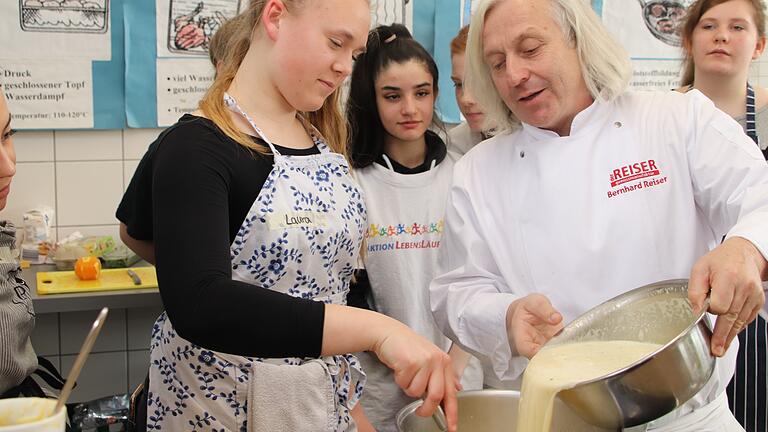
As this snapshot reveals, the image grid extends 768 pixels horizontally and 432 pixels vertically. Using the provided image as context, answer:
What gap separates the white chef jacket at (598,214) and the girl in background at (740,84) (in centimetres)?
85

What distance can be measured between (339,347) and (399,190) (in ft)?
3.49

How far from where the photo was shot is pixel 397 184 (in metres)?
2.04

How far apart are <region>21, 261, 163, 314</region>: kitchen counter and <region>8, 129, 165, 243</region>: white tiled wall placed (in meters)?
0.50

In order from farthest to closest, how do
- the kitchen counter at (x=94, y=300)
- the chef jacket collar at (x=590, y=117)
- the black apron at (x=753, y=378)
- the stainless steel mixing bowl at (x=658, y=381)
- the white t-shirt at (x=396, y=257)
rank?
the kitchen counter at (x=94, y=300), the black apron at (x=753, y=378), the white t-shirt at (x=396, y=257), the chef jacket collar at (x=590, y=117), the stainless steel mixing bowl at (x=658, y=381)

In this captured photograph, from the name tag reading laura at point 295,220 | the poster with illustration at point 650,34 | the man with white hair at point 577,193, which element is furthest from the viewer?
the poster with illustration at point 650,34

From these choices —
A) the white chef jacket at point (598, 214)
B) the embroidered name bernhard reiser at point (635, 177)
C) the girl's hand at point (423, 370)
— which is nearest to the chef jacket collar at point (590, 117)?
the white chef jacket at point (598, 214)

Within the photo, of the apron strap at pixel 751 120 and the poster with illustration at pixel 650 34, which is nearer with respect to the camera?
the apron strap at pixel 751 120

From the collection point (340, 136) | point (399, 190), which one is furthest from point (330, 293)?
point (399, 190)

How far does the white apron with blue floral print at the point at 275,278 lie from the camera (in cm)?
123

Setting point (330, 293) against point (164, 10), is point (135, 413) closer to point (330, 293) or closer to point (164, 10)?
point (330, 293)

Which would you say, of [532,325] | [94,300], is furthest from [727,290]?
[94,300]

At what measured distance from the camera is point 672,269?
1.43m

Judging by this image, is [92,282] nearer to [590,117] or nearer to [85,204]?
[85,204]

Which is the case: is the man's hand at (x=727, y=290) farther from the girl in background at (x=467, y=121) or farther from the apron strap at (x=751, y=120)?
the apron strap at (x=751, y=120)
